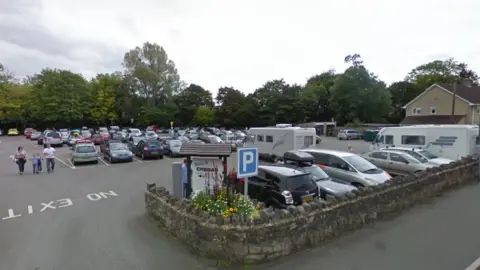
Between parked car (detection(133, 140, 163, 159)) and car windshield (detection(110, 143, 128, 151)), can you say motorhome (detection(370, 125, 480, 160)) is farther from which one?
car windshield (detection(110, 143, 128, 151))

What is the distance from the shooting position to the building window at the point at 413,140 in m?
18.2

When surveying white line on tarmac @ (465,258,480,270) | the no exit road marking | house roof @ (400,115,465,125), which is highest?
house roof @ (400,115,465,125)

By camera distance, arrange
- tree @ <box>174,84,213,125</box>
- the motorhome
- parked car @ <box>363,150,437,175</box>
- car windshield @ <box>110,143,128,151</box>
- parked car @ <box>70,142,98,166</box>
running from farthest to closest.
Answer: tree @ <box>174,84,213,125</box> → car windshield @ <box>110,143,128,151</box> → parked car @ <box>70,142,98,166</box> → the motorhome → parked car @ <box>363,150,437,175</box>

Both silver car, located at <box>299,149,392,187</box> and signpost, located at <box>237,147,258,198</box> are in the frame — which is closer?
signpost, located at <box>237,147,258,198</box>

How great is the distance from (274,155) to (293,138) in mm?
2079

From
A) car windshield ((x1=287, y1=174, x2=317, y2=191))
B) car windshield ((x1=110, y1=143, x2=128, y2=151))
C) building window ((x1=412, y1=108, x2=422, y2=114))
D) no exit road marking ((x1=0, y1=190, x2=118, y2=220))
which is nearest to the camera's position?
car windshield ((x1=287, y1=174, x2=317, y2=191))

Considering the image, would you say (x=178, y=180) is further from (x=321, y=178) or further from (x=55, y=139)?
(x=55, y=139)

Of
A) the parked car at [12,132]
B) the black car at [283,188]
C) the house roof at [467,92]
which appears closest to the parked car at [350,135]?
the house roof at [467,92]

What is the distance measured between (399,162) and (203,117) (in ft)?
160

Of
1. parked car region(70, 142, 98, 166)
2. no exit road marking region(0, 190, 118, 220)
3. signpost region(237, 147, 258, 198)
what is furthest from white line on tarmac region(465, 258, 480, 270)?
parked car region(70, 142, 98, 166)

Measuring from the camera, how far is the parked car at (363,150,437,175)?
45.6ft

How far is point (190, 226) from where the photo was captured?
644 cm

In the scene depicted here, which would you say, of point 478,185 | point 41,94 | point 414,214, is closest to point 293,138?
point 478,185

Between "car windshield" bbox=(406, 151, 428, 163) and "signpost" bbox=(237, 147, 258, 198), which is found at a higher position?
"signpost" bbox=(237, 147, 258, 198)
